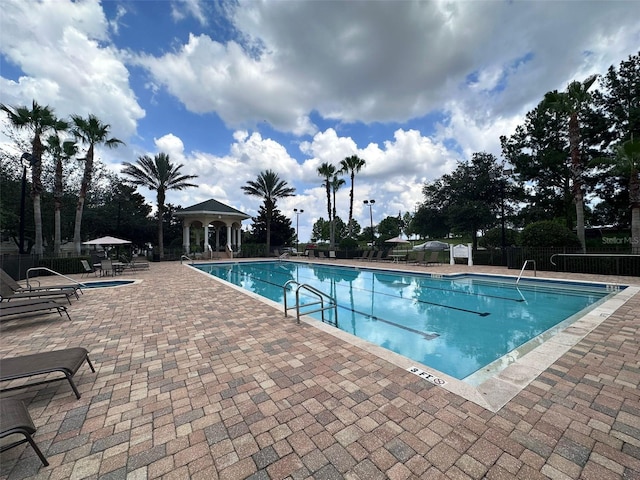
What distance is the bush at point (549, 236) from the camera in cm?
1320

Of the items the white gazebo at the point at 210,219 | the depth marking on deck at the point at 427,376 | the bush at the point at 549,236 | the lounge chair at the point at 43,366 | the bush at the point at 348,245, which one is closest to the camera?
the lounge chair at the point at 43,366

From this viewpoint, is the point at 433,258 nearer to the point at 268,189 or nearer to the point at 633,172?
the point at 633,172

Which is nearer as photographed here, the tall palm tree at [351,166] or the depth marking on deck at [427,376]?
the depth marking on deck at [427,376]

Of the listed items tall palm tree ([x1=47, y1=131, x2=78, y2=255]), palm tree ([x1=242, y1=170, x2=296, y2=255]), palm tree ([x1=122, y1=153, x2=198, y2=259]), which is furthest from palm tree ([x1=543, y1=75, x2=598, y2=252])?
tall palm tree ([x1=47, y1=131, x2=78, y2=255])

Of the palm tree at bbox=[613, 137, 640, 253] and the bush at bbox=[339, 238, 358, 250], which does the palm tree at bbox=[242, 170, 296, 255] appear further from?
the palm tree at bbox=[613, 137, 640, 253]

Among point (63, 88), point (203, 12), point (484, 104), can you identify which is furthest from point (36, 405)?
point (484, 104)

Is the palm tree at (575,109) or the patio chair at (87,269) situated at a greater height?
the palm tree at (575,109)

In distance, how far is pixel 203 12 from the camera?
10742 mm

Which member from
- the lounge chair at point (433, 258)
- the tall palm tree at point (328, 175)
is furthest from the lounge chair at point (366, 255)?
the tall palm tree at point (328, 175)

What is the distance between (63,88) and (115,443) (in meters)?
17.1

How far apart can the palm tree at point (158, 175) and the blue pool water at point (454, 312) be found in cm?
1652

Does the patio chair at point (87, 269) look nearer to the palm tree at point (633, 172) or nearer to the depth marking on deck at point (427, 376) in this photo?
the depth marking on deck at point (427, 376)

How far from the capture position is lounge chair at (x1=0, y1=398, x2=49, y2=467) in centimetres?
175

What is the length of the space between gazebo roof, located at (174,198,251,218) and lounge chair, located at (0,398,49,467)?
26.1 metres
